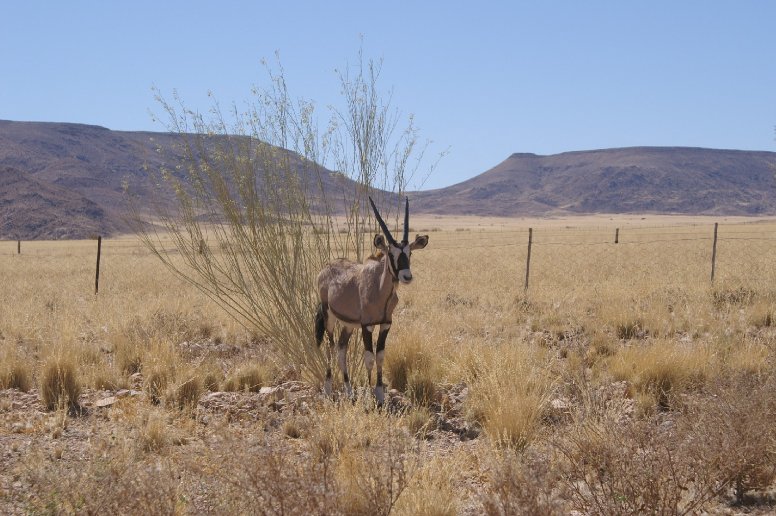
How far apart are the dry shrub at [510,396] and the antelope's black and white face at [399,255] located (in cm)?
143

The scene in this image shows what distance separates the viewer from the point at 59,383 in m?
8.20

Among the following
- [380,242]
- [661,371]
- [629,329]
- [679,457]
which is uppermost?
[380,242]

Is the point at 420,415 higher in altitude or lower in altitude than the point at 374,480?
lower

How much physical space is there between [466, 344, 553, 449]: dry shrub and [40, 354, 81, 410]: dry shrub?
14.6ft

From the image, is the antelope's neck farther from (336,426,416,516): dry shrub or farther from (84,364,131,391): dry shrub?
(84,364,131,391): dry shrub

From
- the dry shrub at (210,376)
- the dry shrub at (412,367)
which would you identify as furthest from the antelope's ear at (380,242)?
the dry shrub at (210,376)

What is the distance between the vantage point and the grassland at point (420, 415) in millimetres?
4645

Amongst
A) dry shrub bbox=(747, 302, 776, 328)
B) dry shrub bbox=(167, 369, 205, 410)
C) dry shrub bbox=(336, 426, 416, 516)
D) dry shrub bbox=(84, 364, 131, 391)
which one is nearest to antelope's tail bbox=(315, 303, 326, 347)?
dry shrub bbox=(167, 369, 205, 410)

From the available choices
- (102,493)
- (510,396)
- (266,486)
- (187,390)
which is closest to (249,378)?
(187,390)

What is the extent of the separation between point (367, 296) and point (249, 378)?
2.22 m

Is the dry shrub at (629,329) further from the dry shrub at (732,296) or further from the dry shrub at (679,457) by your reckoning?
the dry shrub at (679,457)

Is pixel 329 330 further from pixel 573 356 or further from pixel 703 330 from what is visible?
pixel 703 330

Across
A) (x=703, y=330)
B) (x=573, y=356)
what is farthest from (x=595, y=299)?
(x=573, y=356)

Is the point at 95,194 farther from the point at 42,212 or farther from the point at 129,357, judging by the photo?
the point at 129,357
